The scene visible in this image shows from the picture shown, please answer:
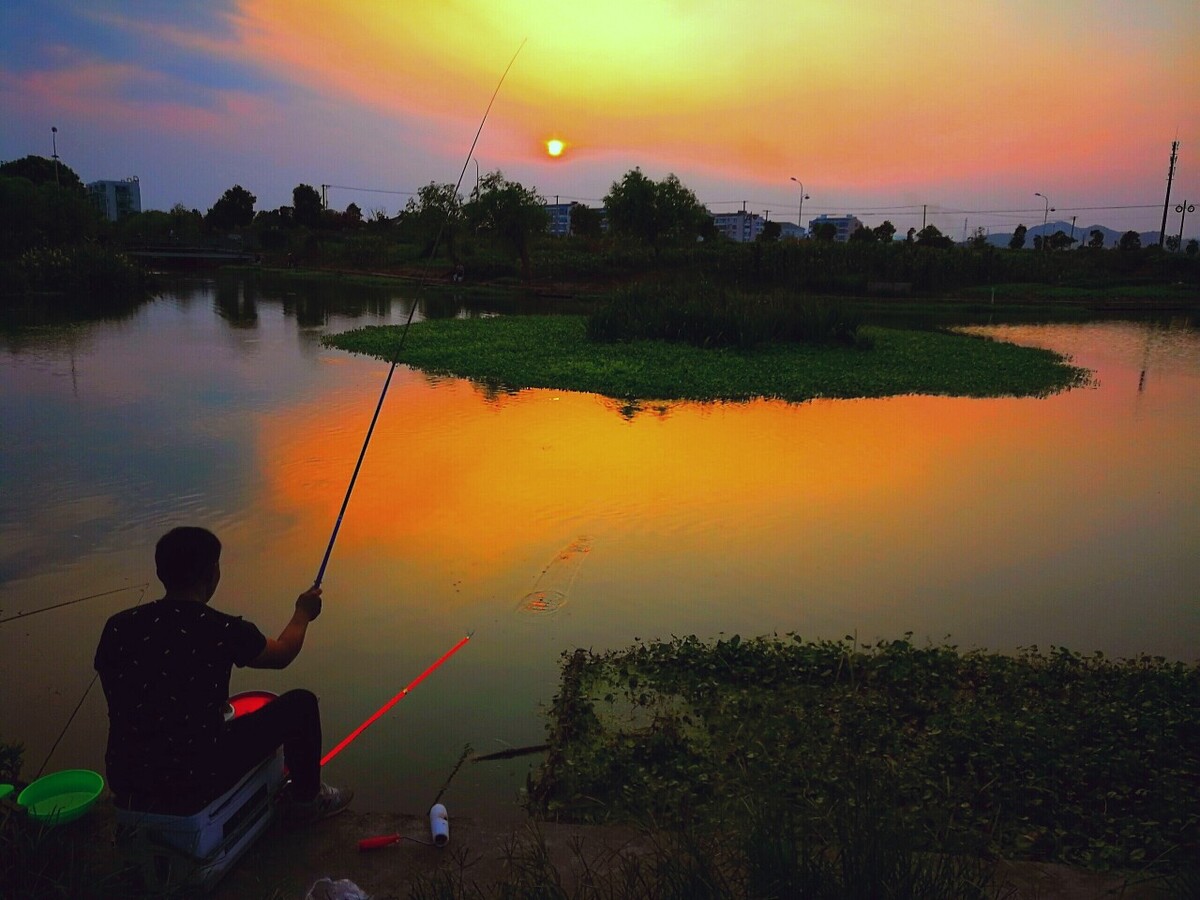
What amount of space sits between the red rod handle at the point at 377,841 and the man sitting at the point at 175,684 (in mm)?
505

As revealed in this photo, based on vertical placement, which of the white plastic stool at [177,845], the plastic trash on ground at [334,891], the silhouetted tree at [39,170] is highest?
the silhouetted tree at [39,170]

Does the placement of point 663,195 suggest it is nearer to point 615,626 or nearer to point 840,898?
point 615,626

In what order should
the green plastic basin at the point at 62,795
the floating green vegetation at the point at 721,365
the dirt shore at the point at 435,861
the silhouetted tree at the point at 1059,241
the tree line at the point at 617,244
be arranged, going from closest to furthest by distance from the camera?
1. the dirt shore at the point at 435,861
2. the green plastic basin at the point at 62,795
3. the floating green vegetation at the point at 721,365
4. the tree line at the point at 617,244
5. the silhouetted tree at the point at 1059,241

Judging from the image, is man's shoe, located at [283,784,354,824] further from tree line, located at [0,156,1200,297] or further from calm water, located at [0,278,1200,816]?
tree line, located at [0,156,1200,297]

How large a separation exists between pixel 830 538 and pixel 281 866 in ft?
16.8

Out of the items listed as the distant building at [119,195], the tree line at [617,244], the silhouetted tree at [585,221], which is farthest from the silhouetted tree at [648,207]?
the distant building at [119,195]

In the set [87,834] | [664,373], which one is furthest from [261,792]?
[664,373]

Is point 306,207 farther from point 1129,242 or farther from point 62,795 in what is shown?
point 62,795

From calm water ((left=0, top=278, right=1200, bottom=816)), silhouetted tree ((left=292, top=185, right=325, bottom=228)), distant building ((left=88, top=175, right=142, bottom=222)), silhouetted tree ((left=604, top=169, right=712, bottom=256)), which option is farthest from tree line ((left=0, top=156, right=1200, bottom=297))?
distant building ((left=88, top=175, right=142, bottom=222))

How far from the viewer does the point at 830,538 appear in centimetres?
690

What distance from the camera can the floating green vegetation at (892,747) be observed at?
10.0ft

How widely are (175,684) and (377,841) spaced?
0.92 meters

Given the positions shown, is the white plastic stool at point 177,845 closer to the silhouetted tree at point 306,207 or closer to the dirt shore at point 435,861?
the dirt shore at point 435,861

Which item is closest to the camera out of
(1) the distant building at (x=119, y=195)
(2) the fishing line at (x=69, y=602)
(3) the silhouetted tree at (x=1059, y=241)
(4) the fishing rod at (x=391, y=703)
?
(4) the fishing rod at (x=391, y=703)
